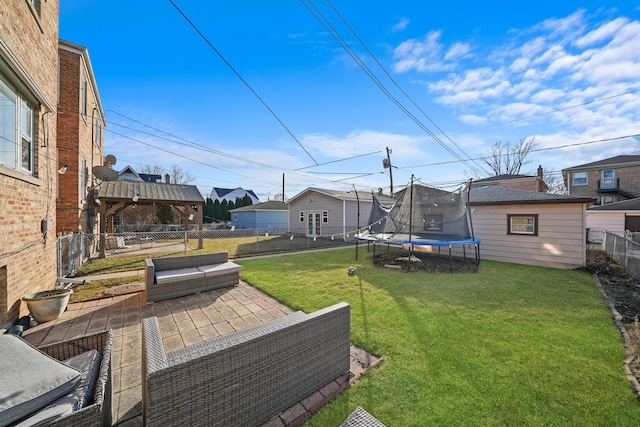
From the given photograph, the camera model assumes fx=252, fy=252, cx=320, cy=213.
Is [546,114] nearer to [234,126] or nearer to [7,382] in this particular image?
[234,126]

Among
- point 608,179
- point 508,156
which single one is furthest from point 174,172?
point 608,179

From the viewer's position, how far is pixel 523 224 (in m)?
8.84

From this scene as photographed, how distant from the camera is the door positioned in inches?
699

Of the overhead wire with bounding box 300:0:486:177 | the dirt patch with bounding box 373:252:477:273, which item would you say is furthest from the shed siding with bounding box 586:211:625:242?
the overhead wire with bounding box 300:0:486:177

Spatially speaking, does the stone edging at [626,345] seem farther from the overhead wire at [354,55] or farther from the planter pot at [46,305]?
the overhead wire at [354,55]

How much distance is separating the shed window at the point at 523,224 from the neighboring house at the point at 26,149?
12237mm

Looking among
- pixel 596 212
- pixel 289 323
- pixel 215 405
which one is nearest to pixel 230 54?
pixel 289 323

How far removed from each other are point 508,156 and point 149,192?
3165 cm

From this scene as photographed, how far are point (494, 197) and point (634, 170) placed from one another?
2120 cm

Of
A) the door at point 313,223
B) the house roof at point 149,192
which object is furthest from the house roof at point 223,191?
the house roof at point 149,192

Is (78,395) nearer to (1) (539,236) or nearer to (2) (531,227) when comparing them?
(1) (539,236)

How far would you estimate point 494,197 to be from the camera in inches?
378

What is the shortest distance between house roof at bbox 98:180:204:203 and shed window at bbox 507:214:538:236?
13.2 meters

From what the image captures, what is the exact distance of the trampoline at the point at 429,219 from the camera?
335 inches
